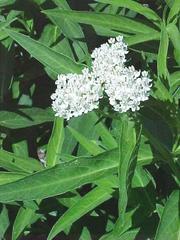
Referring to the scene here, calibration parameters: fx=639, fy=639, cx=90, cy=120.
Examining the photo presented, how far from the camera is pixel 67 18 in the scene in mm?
2207

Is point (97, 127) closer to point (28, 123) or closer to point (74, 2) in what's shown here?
point (28, 123)

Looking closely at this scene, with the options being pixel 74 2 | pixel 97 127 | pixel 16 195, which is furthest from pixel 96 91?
pixel 74 2

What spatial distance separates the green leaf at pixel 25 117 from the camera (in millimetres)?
2422

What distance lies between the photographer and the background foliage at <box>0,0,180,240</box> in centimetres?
181

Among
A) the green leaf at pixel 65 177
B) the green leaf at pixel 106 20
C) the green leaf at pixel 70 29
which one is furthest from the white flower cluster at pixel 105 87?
the green leaf at pixel 70 29

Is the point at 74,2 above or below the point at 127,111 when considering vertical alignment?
above

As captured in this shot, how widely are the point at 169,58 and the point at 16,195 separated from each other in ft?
2.77

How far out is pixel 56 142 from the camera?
7.42 ft

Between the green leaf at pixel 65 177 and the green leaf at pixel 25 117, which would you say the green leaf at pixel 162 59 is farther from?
the green leaf at pixel 25 117

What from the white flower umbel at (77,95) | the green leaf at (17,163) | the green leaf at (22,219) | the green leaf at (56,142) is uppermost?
the white flower umbel at (77,95)

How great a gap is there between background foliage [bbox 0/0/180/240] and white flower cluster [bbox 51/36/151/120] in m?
0.08

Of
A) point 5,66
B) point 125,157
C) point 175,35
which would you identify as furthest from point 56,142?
point 125,157

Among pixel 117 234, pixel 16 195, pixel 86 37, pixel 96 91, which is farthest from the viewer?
pixel 86 37

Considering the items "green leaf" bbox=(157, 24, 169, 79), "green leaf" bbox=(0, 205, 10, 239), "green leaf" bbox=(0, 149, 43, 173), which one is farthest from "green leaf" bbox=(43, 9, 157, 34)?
"green leaf" bbox=(0, 205, 10, 239)
